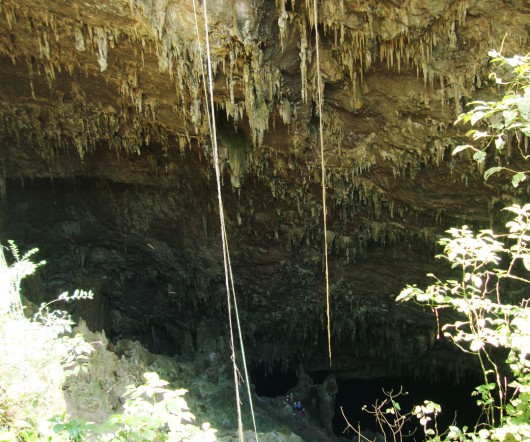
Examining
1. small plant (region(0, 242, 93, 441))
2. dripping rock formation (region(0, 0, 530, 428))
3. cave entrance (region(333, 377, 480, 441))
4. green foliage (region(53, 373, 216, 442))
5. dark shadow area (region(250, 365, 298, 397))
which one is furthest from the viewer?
dark shadow area (region(250, 365, 298, 397))

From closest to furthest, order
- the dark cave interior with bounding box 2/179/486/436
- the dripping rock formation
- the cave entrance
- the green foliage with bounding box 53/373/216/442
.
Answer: the green foliage with bounding box 53/373/216/442 < the dripping rock formation < the dark cave interior with bounding box 2/179/486/436 < the cave entrance

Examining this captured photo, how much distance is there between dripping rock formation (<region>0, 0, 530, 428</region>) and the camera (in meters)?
5.72

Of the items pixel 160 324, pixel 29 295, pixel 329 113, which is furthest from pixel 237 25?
pixel 160 324

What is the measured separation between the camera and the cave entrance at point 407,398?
11.5m

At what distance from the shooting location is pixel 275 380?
1202cm

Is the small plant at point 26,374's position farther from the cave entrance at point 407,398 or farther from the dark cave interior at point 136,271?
the cave entrance at point 407,398

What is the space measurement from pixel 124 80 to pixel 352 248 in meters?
4.68

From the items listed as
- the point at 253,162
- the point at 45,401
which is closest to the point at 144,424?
the point at 45,401

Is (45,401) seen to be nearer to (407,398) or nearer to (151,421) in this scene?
(151,421)

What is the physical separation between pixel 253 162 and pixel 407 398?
7.19 meters

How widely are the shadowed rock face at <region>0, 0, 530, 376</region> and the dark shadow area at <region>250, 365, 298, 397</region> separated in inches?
11.6

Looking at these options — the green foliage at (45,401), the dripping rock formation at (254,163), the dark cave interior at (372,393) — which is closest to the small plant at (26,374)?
the green foliage at (45,401)

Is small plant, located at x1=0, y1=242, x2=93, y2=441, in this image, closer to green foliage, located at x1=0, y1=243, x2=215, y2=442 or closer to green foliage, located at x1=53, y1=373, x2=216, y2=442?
green foliage, located at x1=0, y1=243, x2=215, y2=442

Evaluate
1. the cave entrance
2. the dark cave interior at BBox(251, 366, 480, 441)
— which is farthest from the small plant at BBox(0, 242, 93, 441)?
the cave entrance
